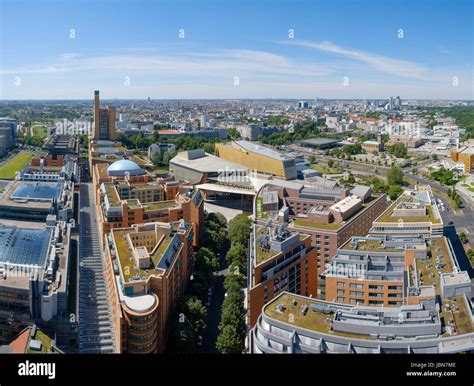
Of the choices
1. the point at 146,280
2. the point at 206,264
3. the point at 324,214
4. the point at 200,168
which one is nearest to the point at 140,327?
the point at 146,280

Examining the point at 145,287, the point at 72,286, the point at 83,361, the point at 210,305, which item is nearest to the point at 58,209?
the point at 72,286

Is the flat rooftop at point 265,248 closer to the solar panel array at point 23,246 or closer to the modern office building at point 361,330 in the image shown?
the modern office building at point 361,330

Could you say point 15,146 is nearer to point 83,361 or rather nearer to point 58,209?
point 58,209

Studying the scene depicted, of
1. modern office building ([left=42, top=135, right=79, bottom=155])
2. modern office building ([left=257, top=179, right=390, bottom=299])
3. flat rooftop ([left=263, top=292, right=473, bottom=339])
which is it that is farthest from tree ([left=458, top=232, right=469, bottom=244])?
modern office building ([left=42, top=135, right=79, bottom=155])

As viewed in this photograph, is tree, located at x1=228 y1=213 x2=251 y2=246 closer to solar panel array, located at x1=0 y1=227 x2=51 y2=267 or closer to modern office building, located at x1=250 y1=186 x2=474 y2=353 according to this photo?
modern office building, located at x1=250 y1=186 x2=474 y2=353

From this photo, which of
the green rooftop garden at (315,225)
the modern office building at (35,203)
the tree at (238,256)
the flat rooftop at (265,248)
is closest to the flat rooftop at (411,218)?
the green rooftop garden at (315,225)

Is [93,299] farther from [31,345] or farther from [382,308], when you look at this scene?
[382,308]
